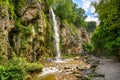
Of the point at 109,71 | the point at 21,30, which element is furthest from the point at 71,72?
the point at 21,30

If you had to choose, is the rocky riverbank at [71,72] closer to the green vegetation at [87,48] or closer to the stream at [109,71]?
the stream at [109,71]

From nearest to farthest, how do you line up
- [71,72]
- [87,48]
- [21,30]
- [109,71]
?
[109,71] → [71,72] → [21,30] → [87,48]

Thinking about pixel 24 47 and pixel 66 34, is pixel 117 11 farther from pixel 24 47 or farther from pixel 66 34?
pixel 66 34

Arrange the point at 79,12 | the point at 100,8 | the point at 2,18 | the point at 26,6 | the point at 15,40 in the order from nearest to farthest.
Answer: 1. the point at 100,8
2. the point at 2,18
3. the point at 15,40
4. the point at 26,6
5. the point at 79,12

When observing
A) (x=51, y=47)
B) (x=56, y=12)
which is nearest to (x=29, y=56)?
(x=51, y=47)

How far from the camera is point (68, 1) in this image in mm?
56000

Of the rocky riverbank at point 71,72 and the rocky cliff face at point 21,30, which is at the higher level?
the rocky cliff face at point 21,30

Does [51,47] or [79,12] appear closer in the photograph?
[51,47]

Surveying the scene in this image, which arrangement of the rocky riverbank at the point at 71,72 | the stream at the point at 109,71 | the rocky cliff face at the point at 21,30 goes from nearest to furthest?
1. the stream at the point at 109,71
2. the rocky riverbank at the point at 71,72
3. the rocky cliff face at the point at 21,30

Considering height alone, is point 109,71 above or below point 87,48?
Answer: above

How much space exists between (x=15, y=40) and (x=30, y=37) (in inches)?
133

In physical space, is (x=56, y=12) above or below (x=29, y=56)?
above

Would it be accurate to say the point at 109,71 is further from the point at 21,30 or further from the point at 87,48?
the point at 87,48

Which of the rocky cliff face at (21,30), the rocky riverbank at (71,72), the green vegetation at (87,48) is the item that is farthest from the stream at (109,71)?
the green vegetation at (87,48)
